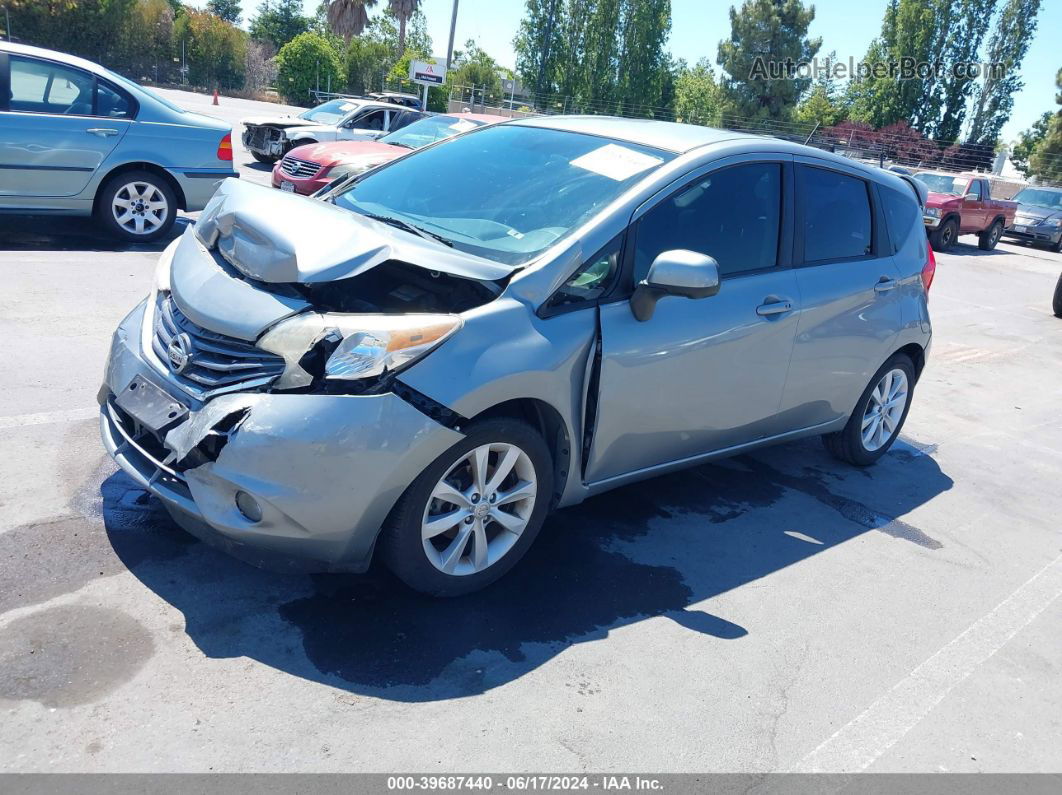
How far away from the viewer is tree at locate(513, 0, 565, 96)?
5656cm

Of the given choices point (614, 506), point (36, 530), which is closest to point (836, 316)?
point (614, 506)

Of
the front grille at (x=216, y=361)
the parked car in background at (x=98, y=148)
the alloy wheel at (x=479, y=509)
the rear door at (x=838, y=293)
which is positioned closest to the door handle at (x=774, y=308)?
the rear door at (x=838, y=293)

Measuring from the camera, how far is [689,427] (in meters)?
4.22

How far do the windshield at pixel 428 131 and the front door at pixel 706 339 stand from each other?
9.65 meters

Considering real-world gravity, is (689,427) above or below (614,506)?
above

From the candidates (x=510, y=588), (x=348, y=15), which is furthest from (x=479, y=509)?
(x=348, y=15)

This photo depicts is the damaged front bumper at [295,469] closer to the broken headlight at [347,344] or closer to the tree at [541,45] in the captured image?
the broken headlight at [347,344]

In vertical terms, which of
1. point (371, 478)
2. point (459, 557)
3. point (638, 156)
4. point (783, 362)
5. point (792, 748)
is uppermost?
point (638, 156)

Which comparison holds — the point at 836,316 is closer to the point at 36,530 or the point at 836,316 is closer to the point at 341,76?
the point at 36,530

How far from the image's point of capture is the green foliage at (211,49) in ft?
176

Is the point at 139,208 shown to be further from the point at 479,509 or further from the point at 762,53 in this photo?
the point at 762,53

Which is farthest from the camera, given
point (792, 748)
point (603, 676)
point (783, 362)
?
point (783, 362)

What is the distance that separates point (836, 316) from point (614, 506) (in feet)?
5.14

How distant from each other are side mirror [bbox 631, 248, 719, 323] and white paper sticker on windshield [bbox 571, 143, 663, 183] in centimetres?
58
